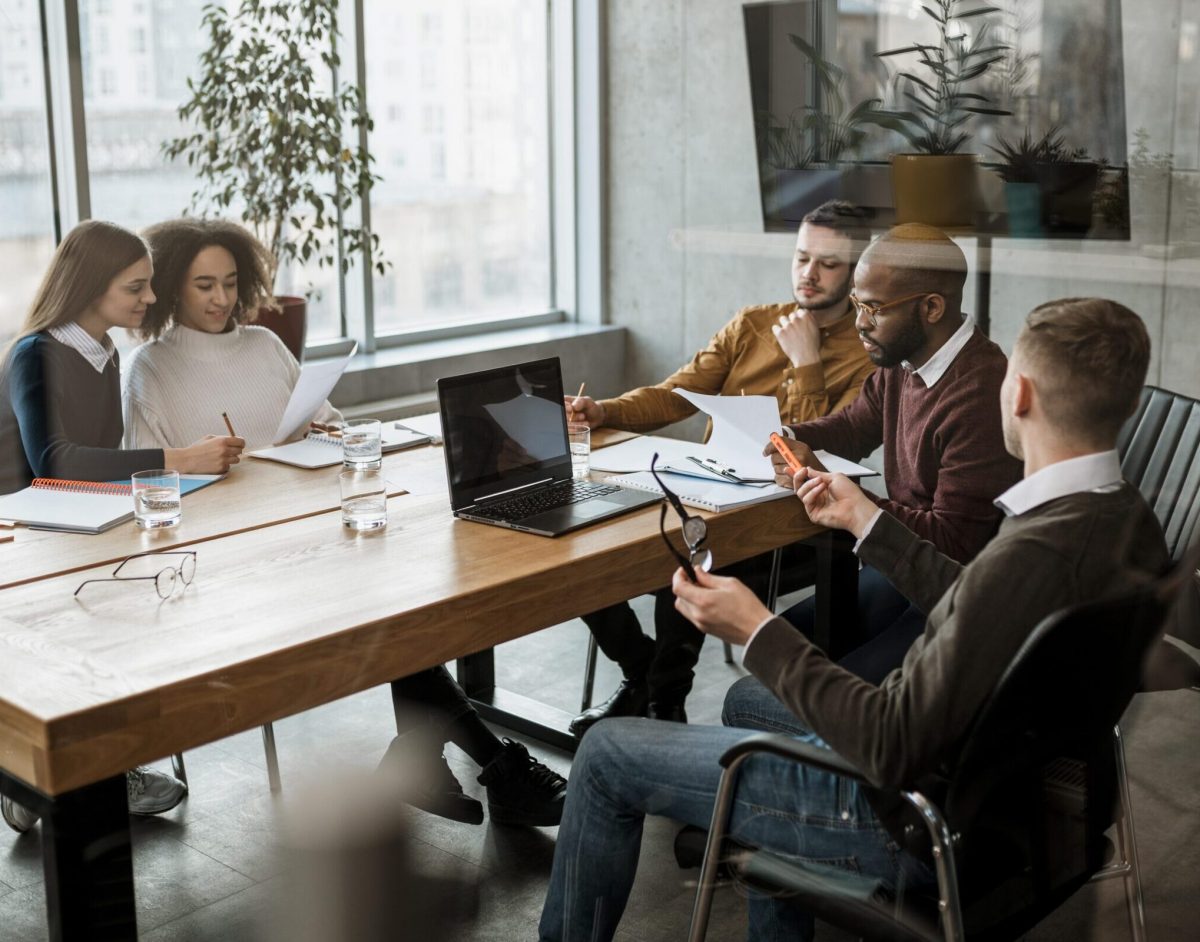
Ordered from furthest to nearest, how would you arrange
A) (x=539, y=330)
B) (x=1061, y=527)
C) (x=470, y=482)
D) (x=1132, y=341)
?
1. (x=539, y=330)
2. (x=470, y=482)
3. (x=1132, y=341)
4. (x=1061, y=527)

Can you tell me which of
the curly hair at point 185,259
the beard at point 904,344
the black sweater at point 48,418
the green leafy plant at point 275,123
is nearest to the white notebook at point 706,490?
the beard at point 904,344

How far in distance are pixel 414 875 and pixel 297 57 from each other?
259 cm

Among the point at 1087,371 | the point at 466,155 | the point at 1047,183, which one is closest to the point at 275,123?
the point at 466,155

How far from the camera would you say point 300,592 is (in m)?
1.94

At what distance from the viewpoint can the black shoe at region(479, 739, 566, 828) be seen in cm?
267

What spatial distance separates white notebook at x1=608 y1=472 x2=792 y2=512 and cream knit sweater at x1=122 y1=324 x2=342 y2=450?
93 centimetres

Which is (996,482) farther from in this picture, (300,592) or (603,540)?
(300,592)

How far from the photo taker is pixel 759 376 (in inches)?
127

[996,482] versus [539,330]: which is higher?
[539,330]

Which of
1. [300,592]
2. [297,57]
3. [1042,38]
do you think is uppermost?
[297,57]

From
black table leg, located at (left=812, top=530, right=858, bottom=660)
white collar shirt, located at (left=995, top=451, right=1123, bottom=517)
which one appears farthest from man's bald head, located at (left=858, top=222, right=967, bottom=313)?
white collar shirt, located at (left=995, top=451, right=1123, bottom=517)

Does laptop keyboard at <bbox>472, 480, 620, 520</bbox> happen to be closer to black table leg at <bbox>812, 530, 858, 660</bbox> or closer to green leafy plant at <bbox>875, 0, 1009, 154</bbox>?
black table leg at <bbox>812, 530, 858, 660</bbox>

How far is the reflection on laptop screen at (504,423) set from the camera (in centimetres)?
234

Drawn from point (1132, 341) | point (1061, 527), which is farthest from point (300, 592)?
point (1132, 341)
